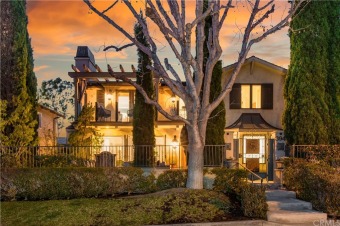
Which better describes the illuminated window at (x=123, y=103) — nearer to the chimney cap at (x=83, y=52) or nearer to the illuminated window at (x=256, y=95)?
the chimney cap at (x=83, y=52)

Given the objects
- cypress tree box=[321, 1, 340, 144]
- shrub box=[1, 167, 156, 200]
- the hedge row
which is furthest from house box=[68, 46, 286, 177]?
the hedge row

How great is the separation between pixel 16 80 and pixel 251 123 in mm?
12689

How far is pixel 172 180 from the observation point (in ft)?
57.1

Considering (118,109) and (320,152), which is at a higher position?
(118,109)

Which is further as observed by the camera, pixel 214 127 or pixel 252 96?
pixel 252 96

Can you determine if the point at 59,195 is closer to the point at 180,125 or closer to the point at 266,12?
the point at 266,12

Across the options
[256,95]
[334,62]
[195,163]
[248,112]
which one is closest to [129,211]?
[195,163]

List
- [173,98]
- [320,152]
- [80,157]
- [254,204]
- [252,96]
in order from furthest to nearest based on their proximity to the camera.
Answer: [173,98]
[252,96]
[320,152]
[80,157]
[254,204]

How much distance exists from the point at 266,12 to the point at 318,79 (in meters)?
6.58

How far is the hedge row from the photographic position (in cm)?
1461

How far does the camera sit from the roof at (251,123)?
27.5 meters

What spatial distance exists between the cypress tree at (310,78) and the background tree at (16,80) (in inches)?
444

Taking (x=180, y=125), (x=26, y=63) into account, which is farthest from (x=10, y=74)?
(x=180, y=125)

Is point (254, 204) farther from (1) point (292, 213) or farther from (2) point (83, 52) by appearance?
(2) point (83, 52)
